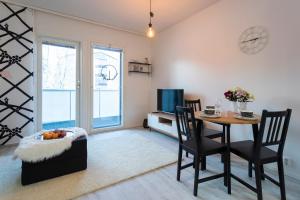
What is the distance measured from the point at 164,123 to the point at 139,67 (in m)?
1.82

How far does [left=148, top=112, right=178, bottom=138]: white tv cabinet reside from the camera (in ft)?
11.2

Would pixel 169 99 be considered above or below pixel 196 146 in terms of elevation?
above

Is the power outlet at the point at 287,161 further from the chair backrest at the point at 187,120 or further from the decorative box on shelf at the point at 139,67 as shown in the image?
the decorative box on shelf at the point at 139,67

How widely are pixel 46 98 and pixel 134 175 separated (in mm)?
2684

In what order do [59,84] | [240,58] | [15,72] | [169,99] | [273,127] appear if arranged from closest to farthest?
1. [273,127]
2. [240,58]
3. [15,72]
4. [59,84]
5. [169,99]

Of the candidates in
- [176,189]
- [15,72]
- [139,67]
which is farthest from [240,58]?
[15,72]

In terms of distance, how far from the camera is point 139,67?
4664 millimetres

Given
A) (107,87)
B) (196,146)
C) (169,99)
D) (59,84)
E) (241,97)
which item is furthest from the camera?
(107,87)

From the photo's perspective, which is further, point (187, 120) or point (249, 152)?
point (187, 120)

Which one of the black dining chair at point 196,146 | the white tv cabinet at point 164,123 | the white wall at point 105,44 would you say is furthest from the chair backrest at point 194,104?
the white wall at point 105,44

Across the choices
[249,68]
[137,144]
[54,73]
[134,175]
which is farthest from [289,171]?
[54,73]

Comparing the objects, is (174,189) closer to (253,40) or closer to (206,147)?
(206,147)

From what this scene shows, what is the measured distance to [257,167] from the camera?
5.22 feet

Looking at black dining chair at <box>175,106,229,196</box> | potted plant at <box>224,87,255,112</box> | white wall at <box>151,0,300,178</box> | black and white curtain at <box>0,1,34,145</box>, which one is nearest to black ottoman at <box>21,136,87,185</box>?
black dining chair at <box>175,106,229,196</box>
